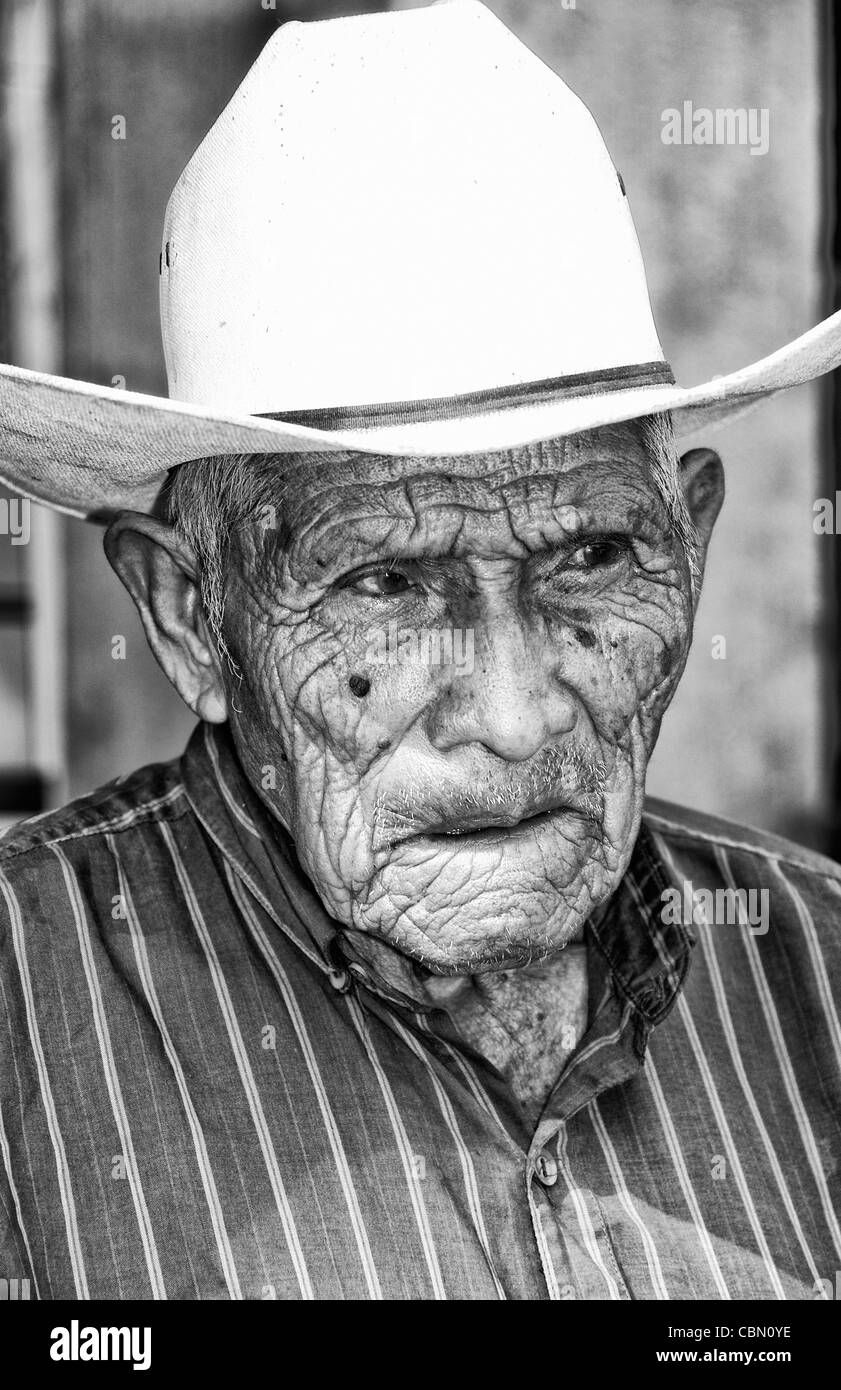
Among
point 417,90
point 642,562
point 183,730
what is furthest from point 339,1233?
point 183,730

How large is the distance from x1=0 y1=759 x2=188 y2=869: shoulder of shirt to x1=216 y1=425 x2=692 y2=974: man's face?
1.00 ft

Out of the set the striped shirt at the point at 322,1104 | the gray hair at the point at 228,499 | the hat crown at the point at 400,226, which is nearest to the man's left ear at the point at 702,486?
the gray hair at the point at 228,499

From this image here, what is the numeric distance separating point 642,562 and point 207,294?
2.19ft

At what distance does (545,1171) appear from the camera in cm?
209

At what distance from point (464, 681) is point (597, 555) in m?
0.28

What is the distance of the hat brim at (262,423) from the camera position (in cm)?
186

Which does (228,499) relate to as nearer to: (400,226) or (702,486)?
(400,226)

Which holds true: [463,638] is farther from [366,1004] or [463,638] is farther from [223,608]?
[366,1004]

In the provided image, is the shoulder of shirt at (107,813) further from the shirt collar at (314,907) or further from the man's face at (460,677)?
the man's face at (460,677)

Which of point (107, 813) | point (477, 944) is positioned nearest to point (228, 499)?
point (107, 813)

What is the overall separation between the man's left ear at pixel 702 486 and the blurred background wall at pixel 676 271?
164cm

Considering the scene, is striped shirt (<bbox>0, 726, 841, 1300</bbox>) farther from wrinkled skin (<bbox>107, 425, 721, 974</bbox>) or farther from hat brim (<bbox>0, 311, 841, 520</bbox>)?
hat brim (<bbox>0, 311, 841, 520</bbox>)

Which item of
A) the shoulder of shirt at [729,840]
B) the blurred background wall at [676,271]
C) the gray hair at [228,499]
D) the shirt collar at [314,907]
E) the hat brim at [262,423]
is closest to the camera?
A: the hat brim at [262,423]

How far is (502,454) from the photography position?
200cm
